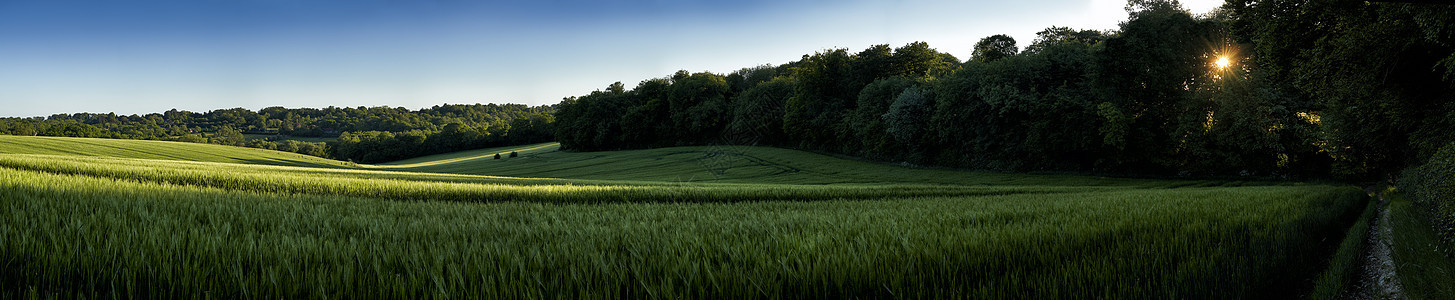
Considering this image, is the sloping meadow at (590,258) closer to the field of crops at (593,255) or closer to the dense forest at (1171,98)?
the field of crops at (593,255)

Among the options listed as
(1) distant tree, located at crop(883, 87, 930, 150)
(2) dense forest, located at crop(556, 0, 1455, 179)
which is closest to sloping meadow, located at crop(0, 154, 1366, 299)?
(2) dense forest, located at crop(556, 0, 1455, 179)

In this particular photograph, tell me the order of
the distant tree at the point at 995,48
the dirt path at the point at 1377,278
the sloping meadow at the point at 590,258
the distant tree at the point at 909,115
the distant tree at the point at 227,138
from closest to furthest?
the sloping meadow at the point at 590,258 → the dirt path at the point at 1377,278 → the distant tree at the point at 909,115 → the distant tree at the point at 995,48 → the distant tree at the point at 227,138

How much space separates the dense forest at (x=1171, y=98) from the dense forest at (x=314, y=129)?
74920 mm

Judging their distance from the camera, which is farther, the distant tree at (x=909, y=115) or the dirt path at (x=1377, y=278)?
the distant tree at (x=909, y=115)

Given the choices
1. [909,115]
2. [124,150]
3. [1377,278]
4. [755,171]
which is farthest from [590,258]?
[124,150]

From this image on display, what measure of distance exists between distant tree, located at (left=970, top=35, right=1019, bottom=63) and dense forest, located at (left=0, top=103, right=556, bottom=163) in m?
88.4

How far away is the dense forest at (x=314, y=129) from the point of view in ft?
268

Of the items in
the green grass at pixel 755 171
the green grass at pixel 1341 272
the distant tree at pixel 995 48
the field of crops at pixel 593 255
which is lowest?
the green grass at pixel 755 171

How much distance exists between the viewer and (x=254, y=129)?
5241 inches

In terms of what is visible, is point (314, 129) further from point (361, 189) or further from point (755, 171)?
point (361, 189)

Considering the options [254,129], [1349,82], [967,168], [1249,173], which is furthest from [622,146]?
[254,129]

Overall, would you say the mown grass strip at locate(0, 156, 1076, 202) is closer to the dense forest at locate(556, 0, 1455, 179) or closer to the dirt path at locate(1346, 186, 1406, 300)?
the dirt path at locate(1346, 186, 1406, 300)

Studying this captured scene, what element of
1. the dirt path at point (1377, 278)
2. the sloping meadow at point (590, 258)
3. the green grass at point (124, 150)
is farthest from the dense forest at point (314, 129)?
the dirt path at point (1377, 278)

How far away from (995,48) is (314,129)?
16143 cm
